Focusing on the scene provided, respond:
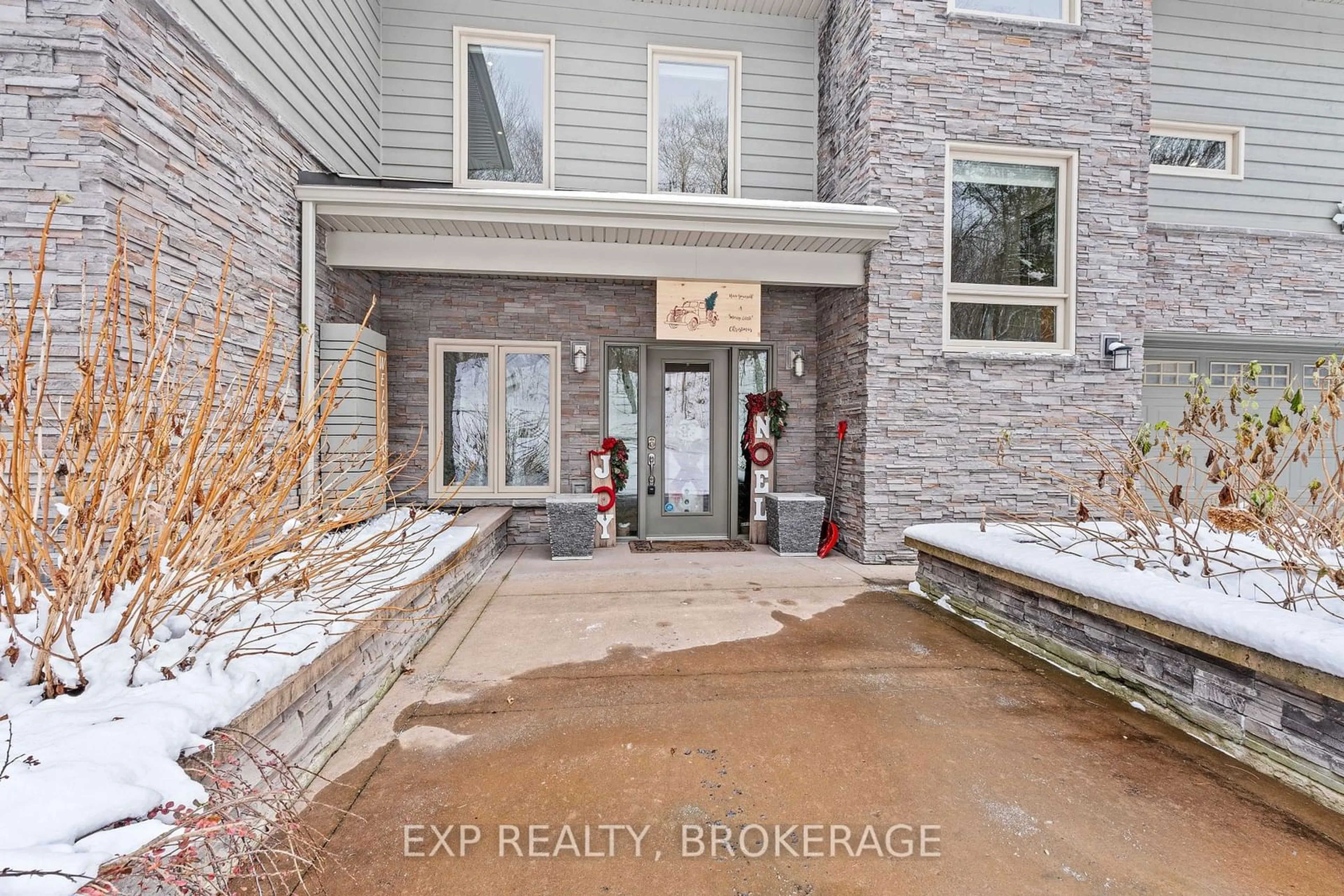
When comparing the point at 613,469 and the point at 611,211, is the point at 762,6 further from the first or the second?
the point at 613,469

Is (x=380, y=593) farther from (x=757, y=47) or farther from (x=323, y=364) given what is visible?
(x=757, y=47)

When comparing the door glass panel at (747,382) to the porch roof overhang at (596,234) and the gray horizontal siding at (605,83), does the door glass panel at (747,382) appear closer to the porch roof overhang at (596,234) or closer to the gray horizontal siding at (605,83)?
the porch roof overhang at (596,234)

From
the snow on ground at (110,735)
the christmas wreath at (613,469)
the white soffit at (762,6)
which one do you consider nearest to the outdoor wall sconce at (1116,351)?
the white soffit at (762,6)

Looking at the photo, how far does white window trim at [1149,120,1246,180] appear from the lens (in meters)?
6.07

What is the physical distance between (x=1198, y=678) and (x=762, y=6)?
21.8ft

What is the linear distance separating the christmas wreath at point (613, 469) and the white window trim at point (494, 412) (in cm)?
46

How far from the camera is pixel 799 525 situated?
5.34 metres

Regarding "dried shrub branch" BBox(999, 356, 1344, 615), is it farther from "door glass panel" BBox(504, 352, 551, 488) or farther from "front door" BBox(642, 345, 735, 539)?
"door glass panel" BBox(504, 352, 551, 488)

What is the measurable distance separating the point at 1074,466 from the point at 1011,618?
2674 mm

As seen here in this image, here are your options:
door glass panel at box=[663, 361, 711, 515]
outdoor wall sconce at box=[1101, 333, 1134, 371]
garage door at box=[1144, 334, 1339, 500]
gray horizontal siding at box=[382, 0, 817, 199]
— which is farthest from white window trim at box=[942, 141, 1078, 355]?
door glass panel at box=[663, 361, 711, 515]

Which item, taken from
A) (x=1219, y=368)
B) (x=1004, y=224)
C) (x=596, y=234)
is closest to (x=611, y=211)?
A: (x=596, y=234)

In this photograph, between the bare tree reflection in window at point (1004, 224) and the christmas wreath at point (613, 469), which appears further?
the christmas wreath at point (613, 469)

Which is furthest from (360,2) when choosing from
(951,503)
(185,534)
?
(951,503)

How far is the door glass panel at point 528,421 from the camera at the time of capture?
5613 mm
